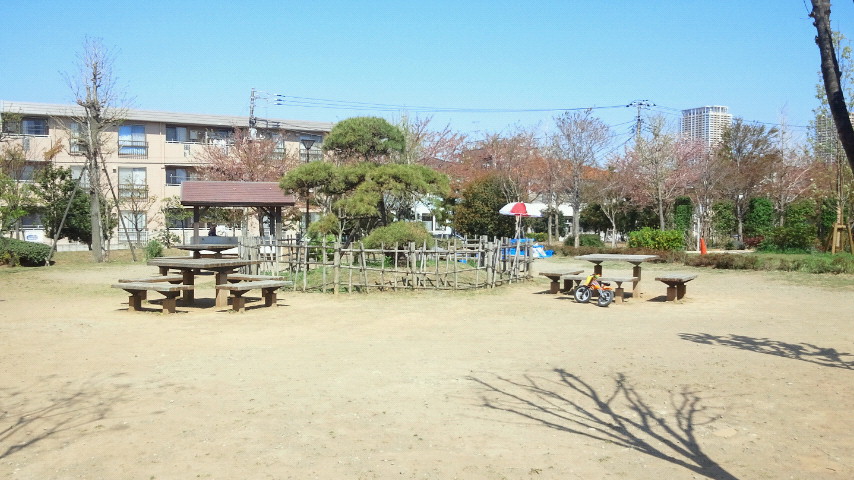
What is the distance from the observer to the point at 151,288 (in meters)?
12.5

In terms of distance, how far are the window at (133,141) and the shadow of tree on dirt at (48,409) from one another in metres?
33.4

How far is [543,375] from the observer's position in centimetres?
757

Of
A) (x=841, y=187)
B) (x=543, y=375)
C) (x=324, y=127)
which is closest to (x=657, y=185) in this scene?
(x=841, y=187)

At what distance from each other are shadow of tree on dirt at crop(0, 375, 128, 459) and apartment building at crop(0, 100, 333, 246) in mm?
29983

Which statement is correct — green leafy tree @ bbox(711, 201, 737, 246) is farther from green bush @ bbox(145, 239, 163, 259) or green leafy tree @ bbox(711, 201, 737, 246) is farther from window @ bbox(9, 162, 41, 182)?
window @ bbox(9, 162, 41, 182)

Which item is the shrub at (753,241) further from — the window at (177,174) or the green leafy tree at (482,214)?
the window at (177,174)

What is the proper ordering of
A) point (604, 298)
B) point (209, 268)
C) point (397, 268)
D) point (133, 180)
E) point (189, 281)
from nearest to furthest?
point (209, 268), point (604, 298), point (189, 281), point (397, 268), point (133, 180)

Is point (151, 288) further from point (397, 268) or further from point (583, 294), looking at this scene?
point (583, 294)

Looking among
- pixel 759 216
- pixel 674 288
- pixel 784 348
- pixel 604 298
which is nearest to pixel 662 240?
pixel 759 216

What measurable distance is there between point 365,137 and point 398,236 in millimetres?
3388

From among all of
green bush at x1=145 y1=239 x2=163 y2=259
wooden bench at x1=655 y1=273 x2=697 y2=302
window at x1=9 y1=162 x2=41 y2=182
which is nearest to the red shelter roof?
green bush at x1=145 y1=239 x2=163 y2=259

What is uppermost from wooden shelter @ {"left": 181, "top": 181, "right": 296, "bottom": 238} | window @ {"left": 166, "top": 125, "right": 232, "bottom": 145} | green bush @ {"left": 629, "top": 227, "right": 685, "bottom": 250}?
window @ {"left": 166, "top": 125, "right": 232, "bottom": 145}

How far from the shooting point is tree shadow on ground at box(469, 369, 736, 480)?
5.12 metres

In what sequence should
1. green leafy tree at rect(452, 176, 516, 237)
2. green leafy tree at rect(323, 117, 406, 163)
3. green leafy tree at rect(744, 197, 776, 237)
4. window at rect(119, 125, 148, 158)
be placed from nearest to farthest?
green leafy tree at rect(323, 117, 406, 163), green leafy tree at rect(744, 197, 776, 237), green leafy tree at rect(452, 176, 516, 237), window at rect(119, 125, 148, 158)
